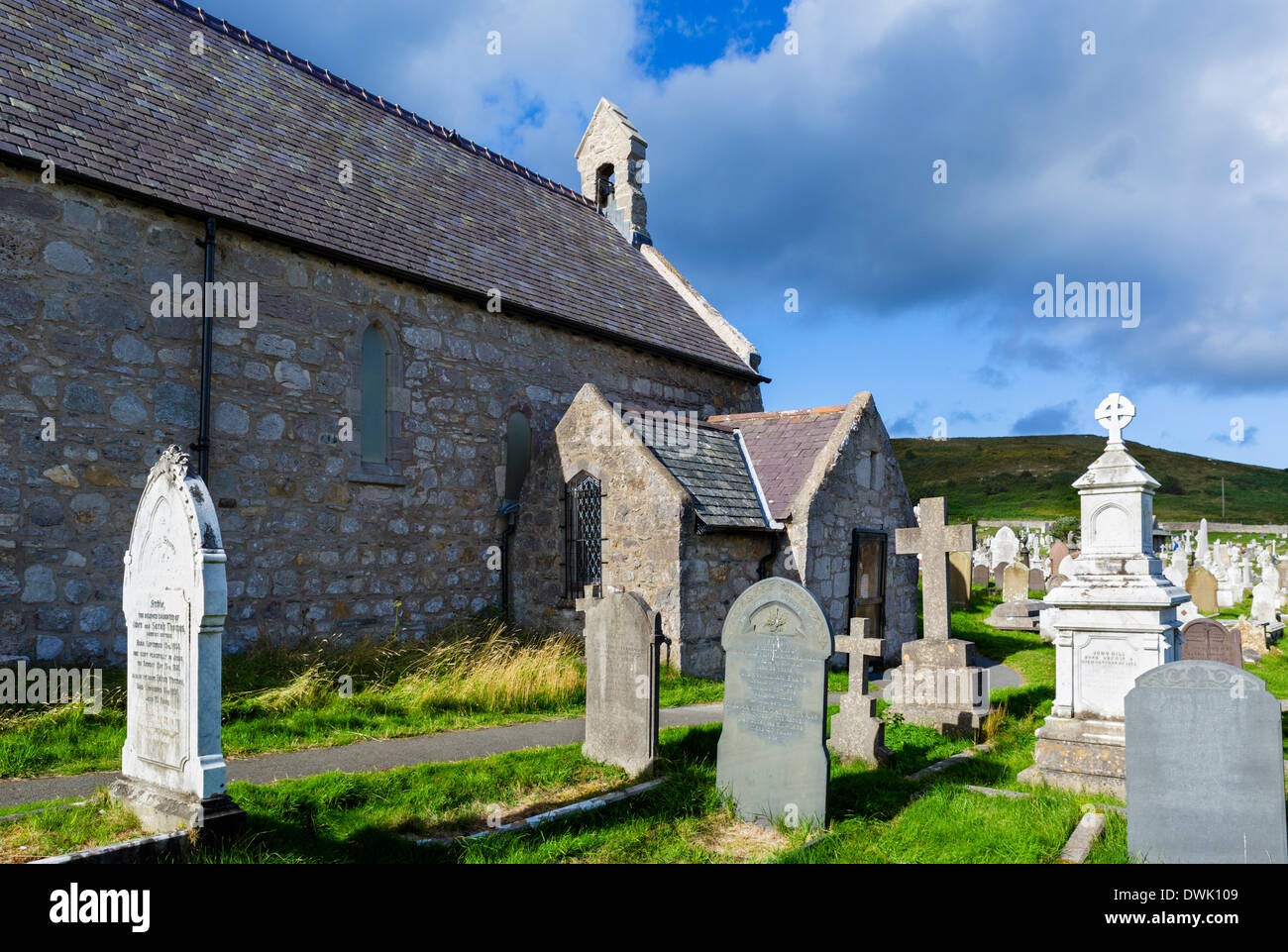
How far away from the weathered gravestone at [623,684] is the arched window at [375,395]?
5866mm

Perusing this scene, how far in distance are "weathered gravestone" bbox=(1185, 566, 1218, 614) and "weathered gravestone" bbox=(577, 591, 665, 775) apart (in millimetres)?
16672

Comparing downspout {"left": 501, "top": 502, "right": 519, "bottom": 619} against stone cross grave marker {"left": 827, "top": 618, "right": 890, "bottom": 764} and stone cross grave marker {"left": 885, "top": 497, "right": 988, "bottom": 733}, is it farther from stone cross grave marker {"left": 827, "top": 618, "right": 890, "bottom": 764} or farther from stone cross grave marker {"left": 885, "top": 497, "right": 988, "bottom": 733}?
stone cross grave marker {"left": 827, "top": 618, "right": 890, "bottom": 764}

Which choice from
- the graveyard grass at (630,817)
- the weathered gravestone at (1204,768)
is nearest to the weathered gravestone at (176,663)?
the graveyard grass at (630,817)

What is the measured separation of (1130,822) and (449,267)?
37.1 ft

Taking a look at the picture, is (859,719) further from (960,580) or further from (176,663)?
(960,580)

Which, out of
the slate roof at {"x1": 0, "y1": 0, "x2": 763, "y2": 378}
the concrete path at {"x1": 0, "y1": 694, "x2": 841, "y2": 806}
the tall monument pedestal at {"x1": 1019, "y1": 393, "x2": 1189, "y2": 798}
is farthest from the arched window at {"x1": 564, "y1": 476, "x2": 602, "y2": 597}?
the tall monument pedestal at {"x1": 1019, "y1": 393, "x2": 1189, "y2": 798}

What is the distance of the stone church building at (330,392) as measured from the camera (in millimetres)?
9117

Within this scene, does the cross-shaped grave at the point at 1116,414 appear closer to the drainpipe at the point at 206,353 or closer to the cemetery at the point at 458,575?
the cemetery at the point at 458,575

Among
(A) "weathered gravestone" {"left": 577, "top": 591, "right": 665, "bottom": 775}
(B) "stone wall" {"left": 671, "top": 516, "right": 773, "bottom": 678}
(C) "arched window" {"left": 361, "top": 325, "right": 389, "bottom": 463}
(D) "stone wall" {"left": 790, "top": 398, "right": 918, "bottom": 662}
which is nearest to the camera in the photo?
(A) "weathered gravestone" {"left": 577, "top": 591, "right": 665, "bottom": 775}

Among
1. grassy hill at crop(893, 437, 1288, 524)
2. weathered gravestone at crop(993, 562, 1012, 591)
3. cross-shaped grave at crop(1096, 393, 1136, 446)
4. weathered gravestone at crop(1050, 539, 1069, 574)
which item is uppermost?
grassy hill at crop(893, 437, 1288, 524)

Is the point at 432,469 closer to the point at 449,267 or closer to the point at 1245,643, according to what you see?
the point at 449,267

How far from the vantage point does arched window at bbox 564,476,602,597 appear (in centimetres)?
1308

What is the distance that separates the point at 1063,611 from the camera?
7.29 m

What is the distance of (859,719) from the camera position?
7793 millimetres
